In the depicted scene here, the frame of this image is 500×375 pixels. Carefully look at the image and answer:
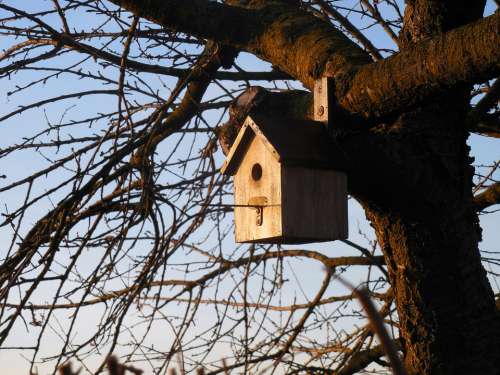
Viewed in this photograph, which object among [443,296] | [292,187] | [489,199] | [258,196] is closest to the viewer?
[292,187]

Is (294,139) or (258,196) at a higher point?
(294,139)

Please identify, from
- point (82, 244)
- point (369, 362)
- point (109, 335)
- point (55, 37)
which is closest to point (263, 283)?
point (369, 362)

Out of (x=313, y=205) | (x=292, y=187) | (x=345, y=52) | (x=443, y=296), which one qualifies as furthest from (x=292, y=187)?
(x=443, y=296)

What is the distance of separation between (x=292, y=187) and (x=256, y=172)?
274mm

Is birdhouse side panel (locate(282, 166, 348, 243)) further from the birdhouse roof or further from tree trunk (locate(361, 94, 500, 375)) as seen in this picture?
tree trunk (locate(361, 94, 500, 375))

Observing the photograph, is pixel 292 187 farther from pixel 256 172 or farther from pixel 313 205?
pixel 256 172

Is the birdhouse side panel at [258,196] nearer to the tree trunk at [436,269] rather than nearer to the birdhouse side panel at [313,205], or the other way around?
the birdhouse side panel at [313,205]

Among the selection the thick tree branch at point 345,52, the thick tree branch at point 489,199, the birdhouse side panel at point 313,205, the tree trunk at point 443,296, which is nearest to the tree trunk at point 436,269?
the tree trunk at point 443,296

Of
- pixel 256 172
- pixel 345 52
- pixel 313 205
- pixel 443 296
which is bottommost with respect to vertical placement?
pixel 443 296

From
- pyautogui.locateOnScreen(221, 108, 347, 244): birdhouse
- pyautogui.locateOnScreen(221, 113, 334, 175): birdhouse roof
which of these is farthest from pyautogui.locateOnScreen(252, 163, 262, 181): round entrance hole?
pyautogui.locateOnScreen(221, 113, 334, 175): birdhouse roof

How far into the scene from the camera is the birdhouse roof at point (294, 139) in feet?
9.81

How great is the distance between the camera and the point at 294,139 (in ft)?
9.99

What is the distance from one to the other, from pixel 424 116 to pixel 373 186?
1.57ft

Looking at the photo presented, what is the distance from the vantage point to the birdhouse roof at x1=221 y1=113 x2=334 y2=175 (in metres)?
2.99
